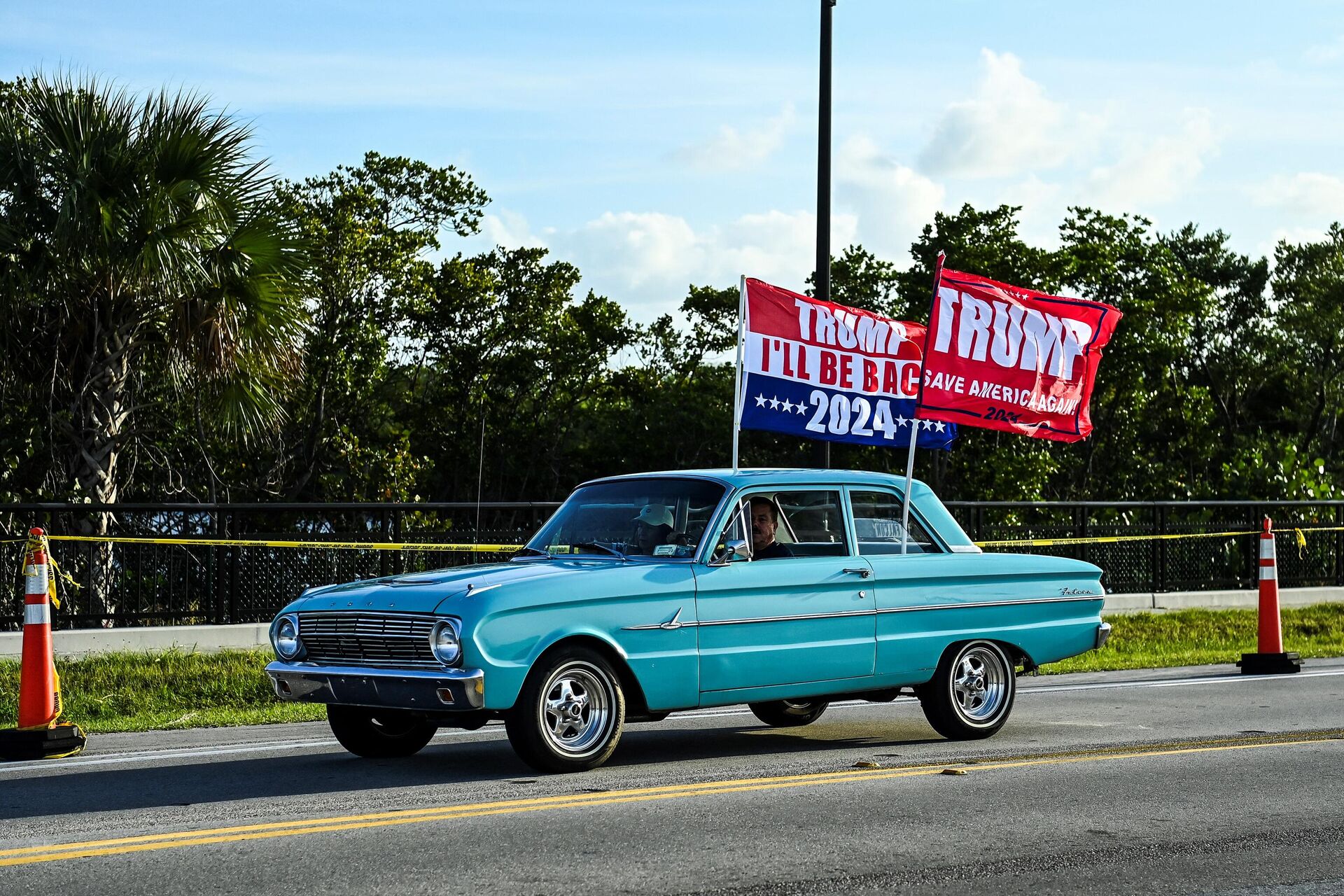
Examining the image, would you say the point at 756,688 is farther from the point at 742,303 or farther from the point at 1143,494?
the point at 1143,494

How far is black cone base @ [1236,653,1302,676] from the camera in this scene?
14406 mm

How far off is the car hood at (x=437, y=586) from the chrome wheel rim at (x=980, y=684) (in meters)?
2.49

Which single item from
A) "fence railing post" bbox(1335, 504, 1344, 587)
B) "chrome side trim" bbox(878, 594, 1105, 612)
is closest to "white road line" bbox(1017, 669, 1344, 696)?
"chrome side trim" bbox(878, 594, 1105, 612)

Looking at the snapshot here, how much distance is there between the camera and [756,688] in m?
8.95

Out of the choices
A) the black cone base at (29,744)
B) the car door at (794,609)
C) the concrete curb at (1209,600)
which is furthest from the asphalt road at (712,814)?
the concrete curb at (1209,600)

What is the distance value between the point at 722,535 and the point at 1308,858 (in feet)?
12.1

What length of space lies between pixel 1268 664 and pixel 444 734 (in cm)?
789

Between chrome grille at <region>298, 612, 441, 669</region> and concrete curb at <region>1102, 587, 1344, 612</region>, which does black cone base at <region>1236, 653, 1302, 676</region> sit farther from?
chrome grille at <region>298, 612, 441, 669</region>

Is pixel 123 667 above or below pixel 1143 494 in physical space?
below

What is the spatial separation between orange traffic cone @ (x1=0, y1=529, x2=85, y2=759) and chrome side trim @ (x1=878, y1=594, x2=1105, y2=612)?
16.1ft

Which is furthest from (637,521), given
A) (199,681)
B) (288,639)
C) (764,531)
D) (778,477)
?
(199,681)

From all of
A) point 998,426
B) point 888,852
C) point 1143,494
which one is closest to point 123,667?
point 998,426

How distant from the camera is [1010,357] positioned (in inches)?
526

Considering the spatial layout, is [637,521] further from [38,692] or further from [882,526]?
[38,692]
